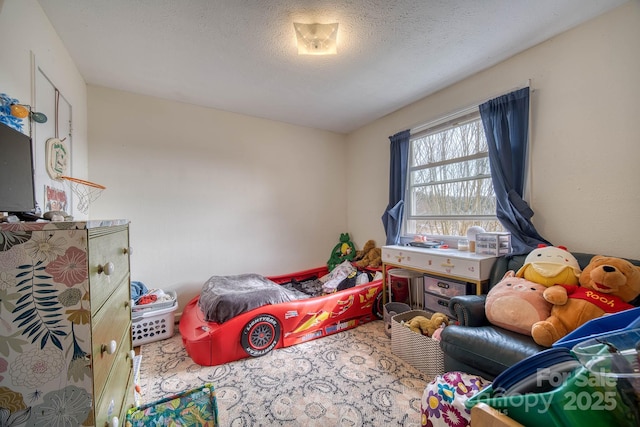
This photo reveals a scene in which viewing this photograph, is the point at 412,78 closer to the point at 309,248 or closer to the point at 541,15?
the point at 541,15

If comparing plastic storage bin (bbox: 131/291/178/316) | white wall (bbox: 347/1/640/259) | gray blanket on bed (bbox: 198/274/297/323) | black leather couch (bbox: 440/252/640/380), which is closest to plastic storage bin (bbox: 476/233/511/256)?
black leather couch (bbox: 440/252/640/380)

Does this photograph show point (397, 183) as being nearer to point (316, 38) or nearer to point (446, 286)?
point (446, 286)

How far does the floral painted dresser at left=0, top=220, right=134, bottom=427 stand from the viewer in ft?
1.97

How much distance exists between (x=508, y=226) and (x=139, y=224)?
3.50m

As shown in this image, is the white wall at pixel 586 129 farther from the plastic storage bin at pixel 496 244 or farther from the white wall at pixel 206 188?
the white wall at pixel 206 188

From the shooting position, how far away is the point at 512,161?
2.01 m

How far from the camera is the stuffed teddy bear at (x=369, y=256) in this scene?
3.17 meters

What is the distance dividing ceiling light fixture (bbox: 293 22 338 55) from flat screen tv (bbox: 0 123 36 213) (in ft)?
5.09

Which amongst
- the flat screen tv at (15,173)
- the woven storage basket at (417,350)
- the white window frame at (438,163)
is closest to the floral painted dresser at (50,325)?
the flat screen tv at (15,173)

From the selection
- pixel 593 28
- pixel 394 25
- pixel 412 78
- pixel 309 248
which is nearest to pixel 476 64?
pixel 412 78

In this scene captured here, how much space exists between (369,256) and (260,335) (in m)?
1.75

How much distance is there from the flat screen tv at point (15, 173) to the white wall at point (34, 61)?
49 centimetres

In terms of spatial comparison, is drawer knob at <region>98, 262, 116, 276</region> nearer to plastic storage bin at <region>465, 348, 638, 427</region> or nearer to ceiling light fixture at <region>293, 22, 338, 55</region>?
plastic storage bin at <region>465, 348, 638, 427</region>

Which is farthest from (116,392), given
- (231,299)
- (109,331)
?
(231,299)
